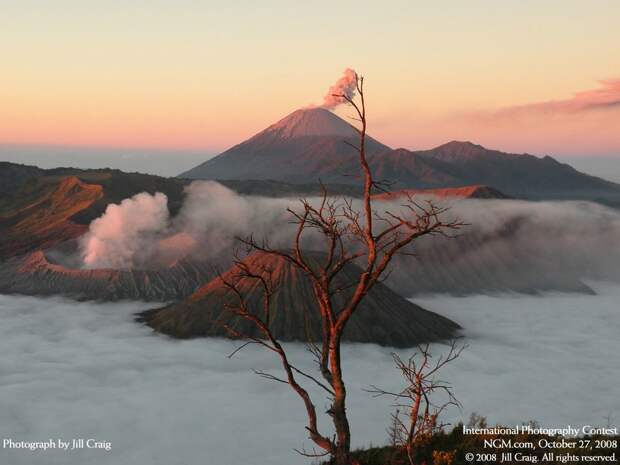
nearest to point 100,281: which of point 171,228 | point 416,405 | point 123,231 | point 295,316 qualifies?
point 123,231

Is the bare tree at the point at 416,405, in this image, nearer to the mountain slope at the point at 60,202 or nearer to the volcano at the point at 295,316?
the volcano at the point at 295,316

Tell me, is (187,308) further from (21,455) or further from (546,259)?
(546,259)

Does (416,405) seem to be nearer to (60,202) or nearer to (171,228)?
(171,228)

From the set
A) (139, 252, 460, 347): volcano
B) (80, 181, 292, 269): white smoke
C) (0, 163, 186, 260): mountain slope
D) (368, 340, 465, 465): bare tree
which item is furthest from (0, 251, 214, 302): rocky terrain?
(368, 340, 465, 465): bare tree

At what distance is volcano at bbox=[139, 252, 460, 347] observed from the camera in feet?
277

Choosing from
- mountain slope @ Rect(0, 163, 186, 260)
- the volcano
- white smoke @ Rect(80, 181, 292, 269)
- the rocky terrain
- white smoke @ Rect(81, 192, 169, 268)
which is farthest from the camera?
mountain slope @ Rect(0, 163, 186, 260)

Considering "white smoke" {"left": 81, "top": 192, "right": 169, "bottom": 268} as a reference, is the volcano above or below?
below

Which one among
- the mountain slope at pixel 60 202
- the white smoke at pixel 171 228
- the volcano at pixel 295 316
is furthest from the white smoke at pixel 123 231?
the volcano at pixel 295 316

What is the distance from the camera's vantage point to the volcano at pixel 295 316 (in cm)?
8444

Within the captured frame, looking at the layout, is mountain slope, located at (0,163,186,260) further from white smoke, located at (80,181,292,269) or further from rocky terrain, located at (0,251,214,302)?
rocky terrain, located at (0,251,214,302)

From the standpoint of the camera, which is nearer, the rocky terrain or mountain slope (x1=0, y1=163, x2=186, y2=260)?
the rocky terrain

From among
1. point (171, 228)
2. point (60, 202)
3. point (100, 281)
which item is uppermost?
point (60, 202)

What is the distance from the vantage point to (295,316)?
8556cm

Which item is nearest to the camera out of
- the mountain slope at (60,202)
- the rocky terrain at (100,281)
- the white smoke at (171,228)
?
the rocky terrain at (100,281)
